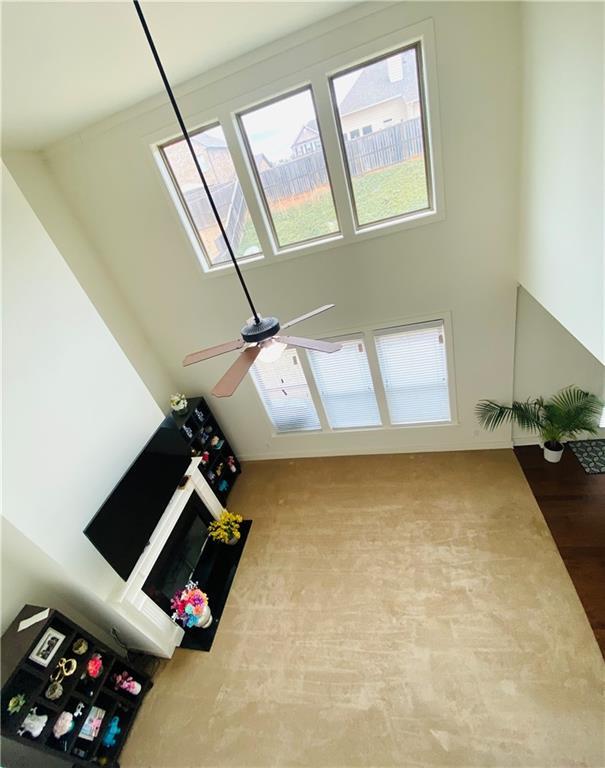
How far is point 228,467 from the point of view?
522 cm

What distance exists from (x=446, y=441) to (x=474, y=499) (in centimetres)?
88

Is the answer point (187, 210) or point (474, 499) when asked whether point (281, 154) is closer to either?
point (187, 210)

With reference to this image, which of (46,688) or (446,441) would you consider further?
(446,441)

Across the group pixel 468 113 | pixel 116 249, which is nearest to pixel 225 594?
pixel 116 249

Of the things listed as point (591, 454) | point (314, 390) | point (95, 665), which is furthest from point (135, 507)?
point (591, 454)

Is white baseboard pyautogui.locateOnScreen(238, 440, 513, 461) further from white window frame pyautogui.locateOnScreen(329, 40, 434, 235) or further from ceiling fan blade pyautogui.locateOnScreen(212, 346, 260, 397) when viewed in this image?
ceiling fan blade pyautogui.locateOnScreen(212, 346, 260, 397)

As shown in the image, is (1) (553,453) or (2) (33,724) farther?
(1) (553,453)

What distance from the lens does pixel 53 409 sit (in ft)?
8.97

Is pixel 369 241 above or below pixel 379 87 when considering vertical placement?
below

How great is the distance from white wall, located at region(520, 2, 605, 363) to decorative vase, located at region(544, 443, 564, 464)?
7.41 feet

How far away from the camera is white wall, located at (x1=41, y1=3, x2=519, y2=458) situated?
2.71 metres

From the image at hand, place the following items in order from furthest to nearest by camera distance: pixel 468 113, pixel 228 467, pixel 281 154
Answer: pixel 228 467 < pixel 281 154 < pixel 468 113

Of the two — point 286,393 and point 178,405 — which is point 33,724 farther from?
point 286,393

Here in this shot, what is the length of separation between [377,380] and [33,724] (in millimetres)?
4405
